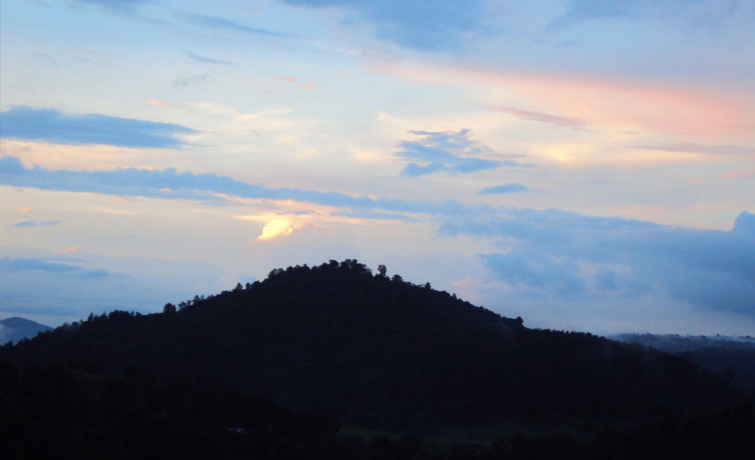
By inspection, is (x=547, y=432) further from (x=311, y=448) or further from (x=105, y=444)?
(x=105, y=444)

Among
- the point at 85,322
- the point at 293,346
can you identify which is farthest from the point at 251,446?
the point at 85,322

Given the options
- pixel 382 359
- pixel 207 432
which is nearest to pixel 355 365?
pixel 382 359

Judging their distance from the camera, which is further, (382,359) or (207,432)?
(382,359)

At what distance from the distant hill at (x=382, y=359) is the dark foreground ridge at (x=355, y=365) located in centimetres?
21

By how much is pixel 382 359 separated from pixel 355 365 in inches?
150

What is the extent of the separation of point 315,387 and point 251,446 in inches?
1702

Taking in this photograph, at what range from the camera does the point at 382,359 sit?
336 ft

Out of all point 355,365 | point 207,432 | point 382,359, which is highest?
point 382,359

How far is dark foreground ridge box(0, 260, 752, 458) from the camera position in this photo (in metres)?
70.8

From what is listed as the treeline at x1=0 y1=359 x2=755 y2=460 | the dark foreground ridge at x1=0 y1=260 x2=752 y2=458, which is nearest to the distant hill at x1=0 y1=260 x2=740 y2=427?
the dark foreground ridge at x1=0 y1=260 x2=752 y2=458

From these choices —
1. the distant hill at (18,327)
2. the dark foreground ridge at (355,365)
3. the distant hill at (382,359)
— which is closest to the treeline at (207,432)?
the dark foreground ridge at (355,365)

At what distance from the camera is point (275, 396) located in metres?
89.2

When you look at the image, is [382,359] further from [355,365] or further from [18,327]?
[18,327]

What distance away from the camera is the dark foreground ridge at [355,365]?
70.8m
